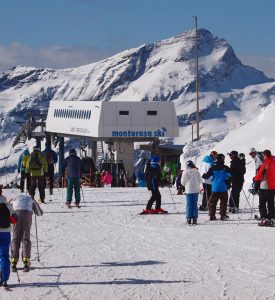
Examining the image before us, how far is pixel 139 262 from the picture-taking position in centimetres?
1113

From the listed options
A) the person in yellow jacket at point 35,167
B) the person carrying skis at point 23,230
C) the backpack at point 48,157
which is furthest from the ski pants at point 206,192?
the person carrying skis at point 23,230

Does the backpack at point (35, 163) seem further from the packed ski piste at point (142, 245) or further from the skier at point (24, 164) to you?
the skier at point (24, 164)

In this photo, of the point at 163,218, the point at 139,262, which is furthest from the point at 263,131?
the point at 139,262

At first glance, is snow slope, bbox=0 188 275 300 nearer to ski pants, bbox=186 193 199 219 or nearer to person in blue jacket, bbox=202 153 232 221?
ski pants, bbox=186 193 199 219

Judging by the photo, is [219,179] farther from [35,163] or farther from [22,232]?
[22,232]

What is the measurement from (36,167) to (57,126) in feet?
125

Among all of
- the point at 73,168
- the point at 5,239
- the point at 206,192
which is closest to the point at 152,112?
the point at 73,168

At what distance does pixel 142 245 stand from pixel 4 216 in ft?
13.4

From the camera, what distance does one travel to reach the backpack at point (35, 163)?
20047mm

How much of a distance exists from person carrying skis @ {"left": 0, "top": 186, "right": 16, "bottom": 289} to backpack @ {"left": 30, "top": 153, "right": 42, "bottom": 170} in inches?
418

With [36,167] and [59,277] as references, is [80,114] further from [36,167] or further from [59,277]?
[59,277]

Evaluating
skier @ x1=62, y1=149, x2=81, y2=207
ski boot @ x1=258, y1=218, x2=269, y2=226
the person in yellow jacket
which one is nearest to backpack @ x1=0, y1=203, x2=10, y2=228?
ski boot @ x1=258, y1=218, x2=269, y2=226

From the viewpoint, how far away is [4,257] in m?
9.11

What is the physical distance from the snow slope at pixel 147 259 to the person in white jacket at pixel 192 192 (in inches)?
10.7
